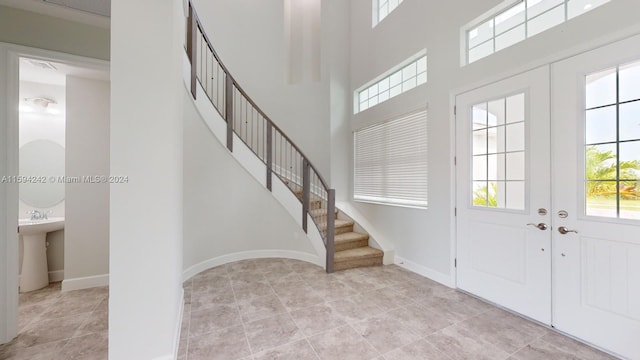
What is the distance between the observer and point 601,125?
6.45 ft

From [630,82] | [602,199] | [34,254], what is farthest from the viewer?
[34,254]

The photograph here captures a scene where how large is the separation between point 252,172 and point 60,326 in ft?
8.68

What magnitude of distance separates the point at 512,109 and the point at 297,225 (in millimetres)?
3210

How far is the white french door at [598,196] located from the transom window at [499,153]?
0.98ft

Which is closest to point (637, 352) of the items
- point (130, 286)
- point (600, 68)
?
point (600, 68)

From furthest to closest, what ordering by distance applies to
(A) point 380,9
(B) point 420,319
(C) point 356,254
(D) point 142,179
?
1. (A) point 380,9
2. (C) point 356,254
3. (B) point 420,319
4. (D) point 142,179

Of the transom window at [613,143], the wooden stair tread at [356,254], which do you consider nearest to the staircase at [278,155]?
the wooden stair tread at [356,254]

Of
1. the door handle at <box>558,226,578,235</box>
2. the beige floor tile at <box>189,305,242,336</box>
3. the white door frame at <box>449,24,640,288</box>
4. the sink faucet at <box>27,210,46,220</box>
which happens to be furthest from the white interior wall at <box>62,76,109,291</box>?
the door handle at <box>558,226,578,235</box>

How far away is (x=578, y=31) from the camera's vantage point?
2047 mm

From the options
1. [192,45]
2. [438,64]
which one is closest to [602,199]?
[438,64]

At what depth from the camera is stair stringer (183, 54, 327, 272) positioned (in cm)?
366

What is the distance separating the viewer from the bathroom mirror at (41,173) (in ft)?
10.7

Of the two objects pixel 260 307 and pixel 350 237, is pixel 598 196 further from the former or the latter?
pixel 260 307

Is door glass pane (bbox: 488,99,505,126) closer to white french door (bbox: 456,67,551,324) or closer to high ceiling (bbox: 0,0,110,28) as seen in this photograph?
white french door (bbox: 456,67,551,324)
